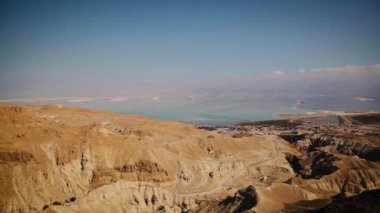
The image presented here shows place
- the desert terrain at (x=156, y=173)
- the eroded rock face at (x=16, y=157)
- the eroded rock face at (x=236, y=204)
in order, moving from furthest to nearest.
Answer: the eroded rock face at (x=236, y=204)
the desert terrain at (x=156, y=173)
the eroded rock face at (x=16, y=157)

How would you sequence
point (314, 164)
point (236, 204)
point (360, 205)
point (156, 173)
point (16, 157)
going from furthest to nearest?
point (314, 164)
point (156, 173)
point (236, 204)
point (16, 157)
point (360, 205)

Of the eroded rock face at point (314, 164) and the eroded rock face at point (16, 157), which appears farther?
the eroded rock face at point (314, 164)

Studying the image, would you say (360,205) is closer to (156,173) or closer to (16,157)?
(156,173)

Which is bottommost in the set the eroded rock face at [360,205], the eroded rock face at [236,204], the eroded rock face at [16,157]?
the eroded rock face at [236,204]

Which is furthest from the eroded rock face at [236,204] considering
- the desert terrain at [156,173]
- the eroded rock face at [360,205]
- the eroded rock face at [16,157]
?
the eroded rock face at [16,157]

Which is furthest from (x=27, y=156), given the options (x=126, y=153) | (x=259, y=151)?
(x=259, y=151)

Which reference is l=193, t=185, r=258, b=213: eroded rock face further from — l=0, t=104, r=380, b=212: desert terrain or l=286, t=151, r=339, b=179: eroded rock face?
l=286, t=151, r=339, b=179: eroded rock face

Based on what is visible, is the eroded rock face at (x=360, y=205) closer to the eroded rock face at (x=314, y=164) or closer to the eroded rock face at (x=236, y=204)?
the eroded rock face at (x=236, y=204)

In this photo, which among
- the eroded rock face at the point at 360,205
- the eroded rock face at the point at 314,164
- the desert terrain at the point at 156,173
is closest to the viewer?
the eroded rock face at the point at 360,205

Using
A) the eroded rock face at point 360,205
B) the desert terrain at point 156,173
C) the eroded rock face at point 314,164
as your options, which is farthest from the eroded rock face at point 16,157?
the eroded rock face at point 314,164

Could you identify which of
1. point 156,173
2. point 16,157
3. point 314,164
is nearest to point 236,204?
point 156,173

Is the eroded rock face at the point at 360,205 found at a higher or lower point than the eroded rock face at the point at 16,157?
lower
